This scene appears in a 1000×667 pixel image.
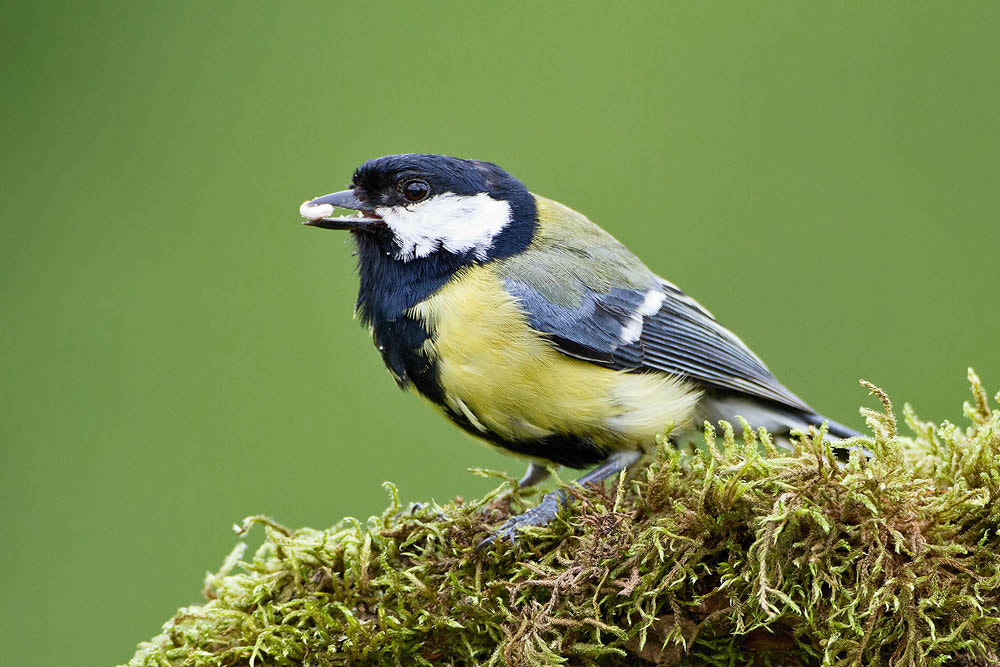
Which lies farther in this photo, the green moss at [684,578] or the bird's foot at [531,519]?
the bird's foot at [531,519]

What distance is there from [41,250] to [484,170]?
7.48ft

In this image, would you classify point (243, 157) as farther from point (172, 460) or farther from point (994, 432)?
point (994, 432)

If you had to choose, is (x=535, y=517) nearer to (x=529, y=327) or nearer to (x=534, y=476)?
(x=529, y=327)

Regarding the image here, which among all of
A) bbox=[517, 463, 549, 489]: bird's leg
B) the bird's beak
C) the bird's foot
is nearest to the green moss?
the bird's foot

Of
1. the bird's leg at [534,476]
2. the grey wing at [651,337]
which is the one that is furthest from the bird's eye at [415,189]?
the bird's leg at [534,476]

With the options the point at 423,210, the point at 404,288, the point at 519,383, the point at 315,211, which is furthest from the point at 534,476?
the point at 315,211

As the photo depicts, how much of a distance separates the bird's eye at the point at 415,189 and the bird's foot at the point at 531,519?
27.8 inches

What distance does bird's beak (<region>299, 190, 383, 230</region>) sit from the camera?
1.84 m

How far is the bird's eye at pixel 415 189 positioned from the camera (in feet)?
6.15

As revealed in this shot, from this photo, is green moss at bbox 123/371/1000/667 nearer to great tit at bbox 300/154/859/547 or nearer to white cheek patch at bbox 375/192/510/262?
great tit at bbox 300/154/859/547

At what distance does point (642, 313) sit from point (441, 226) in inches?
17.3

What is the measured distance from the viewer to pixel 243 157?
3.50 metres

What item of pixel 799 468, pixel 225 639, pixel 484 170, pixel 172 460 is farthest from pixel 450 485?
pixel 799 468

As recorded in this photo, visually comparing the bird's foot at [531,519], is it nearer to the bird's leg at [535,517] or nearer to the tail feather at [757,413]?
the bird's leg at [535,517]
